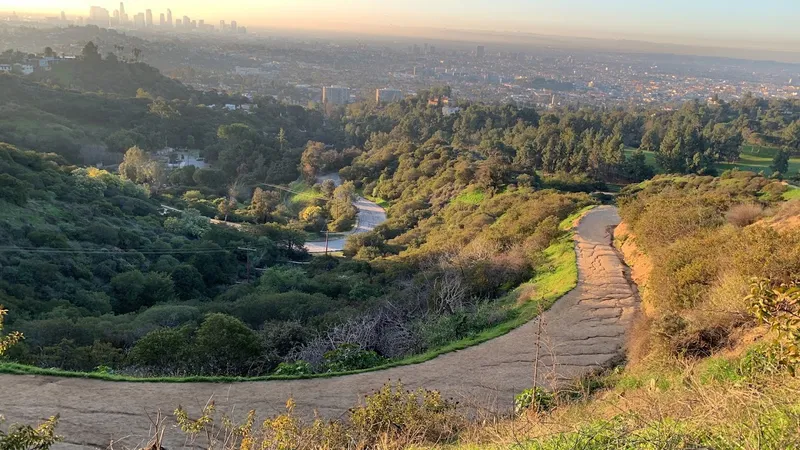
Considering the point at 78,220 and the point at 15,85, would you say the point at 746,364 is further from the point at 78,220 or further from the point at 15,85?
the point at 15,85

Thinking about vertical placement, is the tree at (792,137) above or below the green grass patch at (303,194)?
above

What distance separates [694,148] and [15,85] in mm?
54362

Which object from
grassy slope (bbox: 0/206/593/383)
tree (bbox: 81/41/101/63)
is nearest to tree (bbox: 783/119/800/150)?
grassy slope (bbox: 0/206/593/383)

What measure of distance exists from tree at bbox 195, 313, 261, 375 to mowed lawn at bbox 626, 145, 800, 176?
36426 millimetres

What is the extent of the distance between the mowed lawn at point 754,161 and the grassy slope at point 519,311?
95.3 ft

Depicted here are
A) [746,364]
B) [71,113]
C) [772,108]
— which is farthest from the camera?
[772,108]

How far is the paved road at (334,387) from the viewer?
6355 millimetres

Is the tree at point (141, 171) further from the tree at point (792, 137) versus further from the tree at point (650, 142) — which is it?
the tree at point (792, 137)

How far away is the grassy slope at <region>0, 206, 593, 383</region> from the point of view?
24.7 feet

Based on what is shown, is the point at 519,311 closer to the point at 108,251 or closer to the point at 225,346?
the point at 225,346

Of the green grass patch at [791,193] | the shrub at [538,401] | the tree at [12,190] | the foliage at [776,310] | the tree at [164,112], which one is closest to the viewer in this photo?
the foliage at [776,310]

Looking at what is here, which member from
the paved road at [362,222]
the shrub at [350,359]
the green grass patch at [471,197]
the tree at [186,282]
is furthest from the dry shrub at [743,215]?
the paved road at [362,222]

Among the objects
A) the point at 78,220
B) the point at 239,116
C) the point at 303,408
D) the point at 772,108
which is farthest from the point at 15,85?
the point at 772,108

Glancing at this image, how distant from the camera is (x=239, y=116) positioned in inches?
2333
